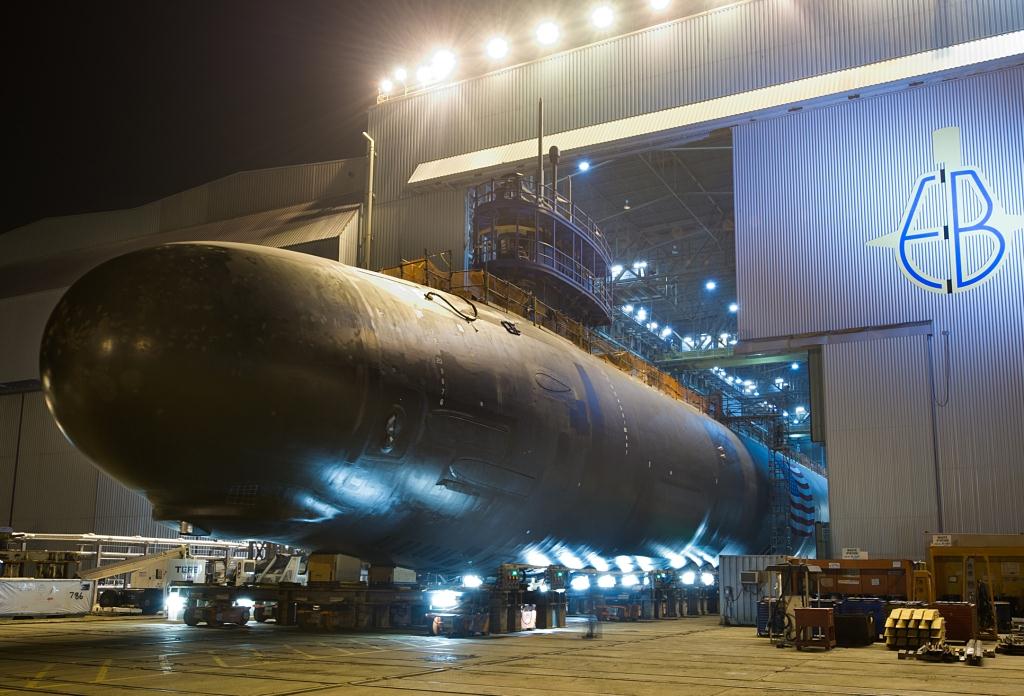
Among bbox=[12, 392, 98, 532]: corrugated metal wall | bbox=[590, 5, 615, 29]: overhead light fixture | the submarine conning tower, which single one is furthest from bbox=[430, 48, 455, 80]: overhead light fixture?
bbox=[12, 392, 98, 532]: corrugated metal wall

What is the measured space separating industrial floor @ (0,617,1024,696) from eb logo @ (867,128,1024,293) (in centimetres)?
1381

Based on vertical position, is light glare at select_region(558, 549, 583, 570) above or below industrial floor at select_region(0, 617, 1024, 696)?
above

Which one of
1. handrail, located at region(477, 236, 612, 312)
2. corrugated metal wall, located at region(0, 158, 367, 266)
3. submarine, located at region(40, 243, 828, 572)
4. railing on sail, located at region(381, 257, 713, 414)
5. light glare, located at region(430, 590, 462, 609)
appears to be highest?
corrugated metal wall, located at region(0, 158, 367, 266)

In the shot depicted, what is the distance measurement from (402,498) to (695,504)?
42.4ft

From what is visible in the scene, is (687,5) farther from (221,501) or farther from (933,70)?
(221,501)

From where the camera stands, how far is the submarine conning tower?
27.8 metres

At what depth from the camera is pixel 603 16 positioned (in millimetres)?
33531

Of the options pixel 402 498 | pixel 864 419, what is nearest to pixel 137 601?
pixel 402 498

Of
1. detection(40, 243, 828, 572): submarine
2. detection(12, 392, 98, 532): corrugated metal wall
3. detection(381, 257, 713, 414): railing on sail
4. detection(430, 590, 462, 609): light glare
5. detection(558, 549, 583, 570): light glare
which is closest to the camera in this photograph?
detection(40, 243, 828, 572): submarine

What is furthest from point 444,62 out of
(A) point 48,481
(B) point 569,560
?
(A) point 48,481

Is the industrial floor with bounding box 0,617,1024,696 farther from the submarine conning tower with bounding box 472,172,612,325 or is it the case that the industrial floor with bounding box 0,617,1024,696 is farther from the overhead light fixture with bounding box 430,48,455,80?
the overhead light fixture with bounding box 430,48,455,80

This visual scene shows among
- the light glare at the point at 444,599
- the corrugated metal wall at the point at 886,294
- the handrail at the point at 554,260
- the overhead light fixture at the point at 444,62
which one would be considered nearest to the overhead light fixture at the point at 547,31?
the overhead light fixture at the point at 444,62

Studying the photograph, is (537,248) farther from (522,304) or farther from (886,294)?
(886,294)

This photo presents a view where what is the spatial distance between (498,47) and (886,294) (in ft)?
58.9
